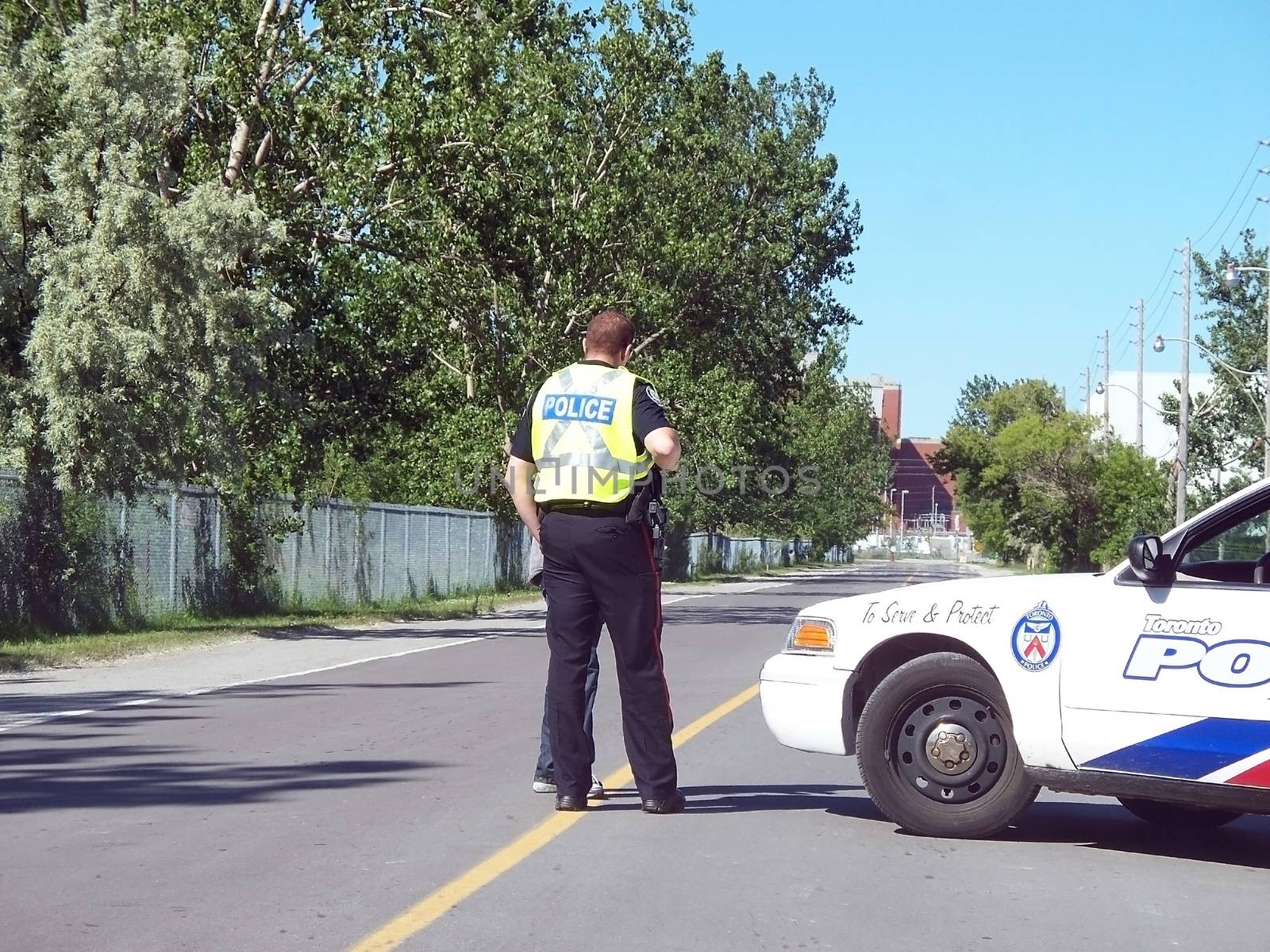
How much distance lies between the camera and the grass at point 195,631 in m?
18.9

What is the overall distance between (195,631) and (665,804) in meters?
17.1

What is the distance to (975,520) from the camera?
4402 inches

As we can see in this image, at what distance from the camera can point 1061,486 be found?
232 feet

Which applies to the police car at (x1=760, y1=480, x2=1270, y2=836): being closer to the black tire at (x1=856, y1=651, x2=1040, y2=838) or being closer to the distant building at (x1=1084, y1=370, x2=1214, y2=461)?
the black tire at (x1=856, y1=651, x2=1040, y2=838)

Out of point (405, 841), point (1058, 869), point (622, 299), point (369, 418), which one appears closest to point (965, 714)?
point (1058, 869)

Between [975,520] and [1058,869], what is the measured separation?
107 m

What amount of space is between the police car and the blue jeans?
793mm

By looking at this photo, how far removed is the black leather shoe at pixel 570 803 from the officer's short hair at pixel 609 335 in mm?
1994

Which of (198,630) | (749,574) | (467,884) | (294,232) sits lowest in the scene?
(749,574)

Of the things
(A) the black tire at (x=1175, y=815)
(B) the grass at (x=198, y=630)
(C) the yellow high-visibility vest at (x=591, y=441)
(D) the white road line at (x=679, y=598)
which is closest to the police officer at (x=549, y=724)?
(C) the yellow high-visibility vest at (x=591, y=441)

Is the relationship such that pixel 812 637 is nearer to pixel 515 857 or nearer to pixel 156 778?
pixel 515 857

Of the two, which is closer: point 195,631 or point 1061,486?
point 195,631

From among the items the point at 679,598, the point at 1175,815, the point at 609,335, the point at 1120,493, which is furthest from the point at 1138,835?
the point at 1120,493

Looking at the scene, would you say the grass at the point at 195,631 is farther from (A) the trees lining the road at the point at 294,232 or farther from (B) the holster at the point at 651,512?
(B) the holster at the point at 651,512
